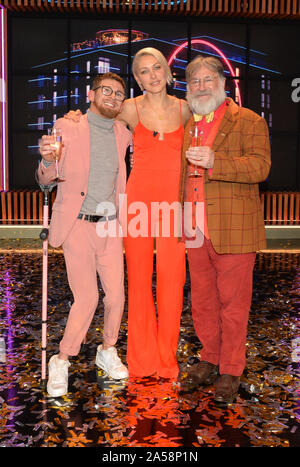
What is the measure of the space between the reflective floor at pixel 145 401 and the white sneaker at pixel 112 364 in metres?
0.06

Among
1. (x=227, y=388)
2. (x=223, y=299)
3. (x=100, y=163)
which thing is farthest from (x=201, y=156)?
(x=227, y=388)

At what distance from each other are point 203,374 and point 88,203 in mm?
1268

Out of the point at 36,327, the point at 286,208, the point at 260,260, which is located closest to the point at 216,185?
the point at 36,327

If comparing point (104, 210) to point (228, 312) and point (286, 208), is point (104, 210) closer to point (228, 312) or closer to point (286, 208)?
point (228, 312)

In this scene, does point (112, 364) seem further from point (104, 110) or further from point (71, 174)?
point (104, 110)

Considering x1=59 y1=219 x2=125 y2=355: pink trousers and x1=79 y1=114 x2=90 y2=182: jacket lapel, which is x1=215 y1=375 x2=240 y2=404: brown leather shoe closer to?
x1=59 y1=219 x2=125 y2=355: pink trousers

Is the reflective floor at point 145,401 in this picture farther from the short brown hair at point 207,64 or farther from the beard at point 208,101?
the short brown hair at point 207,64

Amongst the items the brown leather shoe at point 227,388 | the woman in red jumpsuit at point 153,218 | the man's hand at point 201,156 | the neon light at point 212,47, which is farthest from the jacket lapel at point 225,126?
the neon light at point 212,47

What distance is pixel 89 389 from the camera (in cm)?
348

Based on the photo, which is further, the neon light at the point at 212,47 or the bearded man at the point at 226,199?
the neon light at the point at 212,47

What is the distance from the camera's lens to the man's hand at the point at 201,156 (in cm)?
286

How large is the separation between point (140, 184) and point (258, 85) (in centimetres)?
1094

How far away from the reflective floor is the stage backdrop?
28.8 ft

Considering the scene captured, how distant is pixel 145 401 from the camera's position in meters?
3.27
